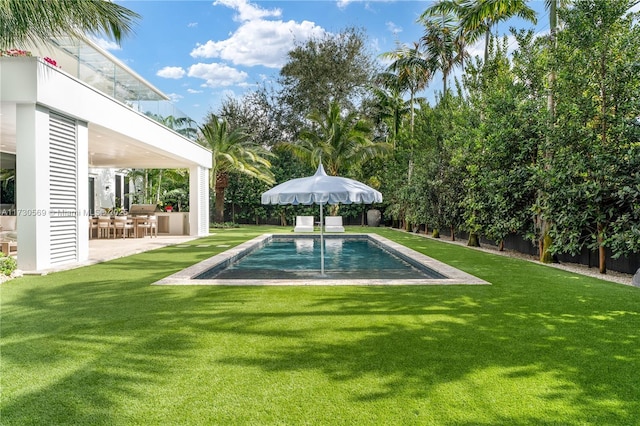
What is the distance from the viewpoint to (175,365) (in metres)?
3.62

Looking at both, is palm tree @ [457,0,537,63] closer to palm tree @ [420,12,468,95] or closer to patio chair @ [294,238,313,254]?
palm tree @ [420,12,468,95]

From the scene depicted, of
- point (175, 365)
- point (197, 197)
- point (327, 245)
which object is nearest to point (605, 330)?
point (175, 365)

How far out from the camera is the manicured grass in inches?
112

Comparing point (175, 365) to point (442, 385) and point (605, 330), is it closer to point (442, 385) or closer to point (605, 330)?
point (442, 385)

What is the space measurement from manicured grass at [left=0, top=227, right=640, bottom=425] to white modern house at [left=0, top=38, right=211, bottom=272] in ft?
8.48

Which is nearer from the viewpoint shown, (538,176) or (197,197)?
(538,176)

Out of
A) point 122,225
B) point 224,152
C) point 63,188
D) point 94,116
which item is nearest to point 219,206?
point 224,152

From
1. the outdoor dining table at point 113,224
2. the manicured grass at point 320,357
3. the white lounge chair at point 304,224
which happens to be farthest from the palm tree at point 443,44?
the manicured grass at point 320,357

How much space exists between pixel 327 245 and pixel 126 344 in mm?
13358

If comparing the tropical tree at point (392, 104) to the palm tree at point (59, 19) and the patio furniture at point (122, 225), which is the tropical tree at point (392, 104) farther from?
the palm tree at point (59, 19)

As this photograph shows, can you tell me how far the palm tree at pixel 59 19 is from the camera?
8.33 m

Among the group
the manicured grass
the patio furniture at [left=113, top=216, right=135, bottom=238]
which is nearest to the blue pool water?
the manicured grass

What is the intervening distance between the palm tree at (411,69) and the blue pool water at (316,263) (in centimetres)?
1055

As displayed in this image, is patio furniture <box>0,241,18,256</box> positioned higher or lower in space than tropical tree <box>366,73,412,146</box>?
lower
